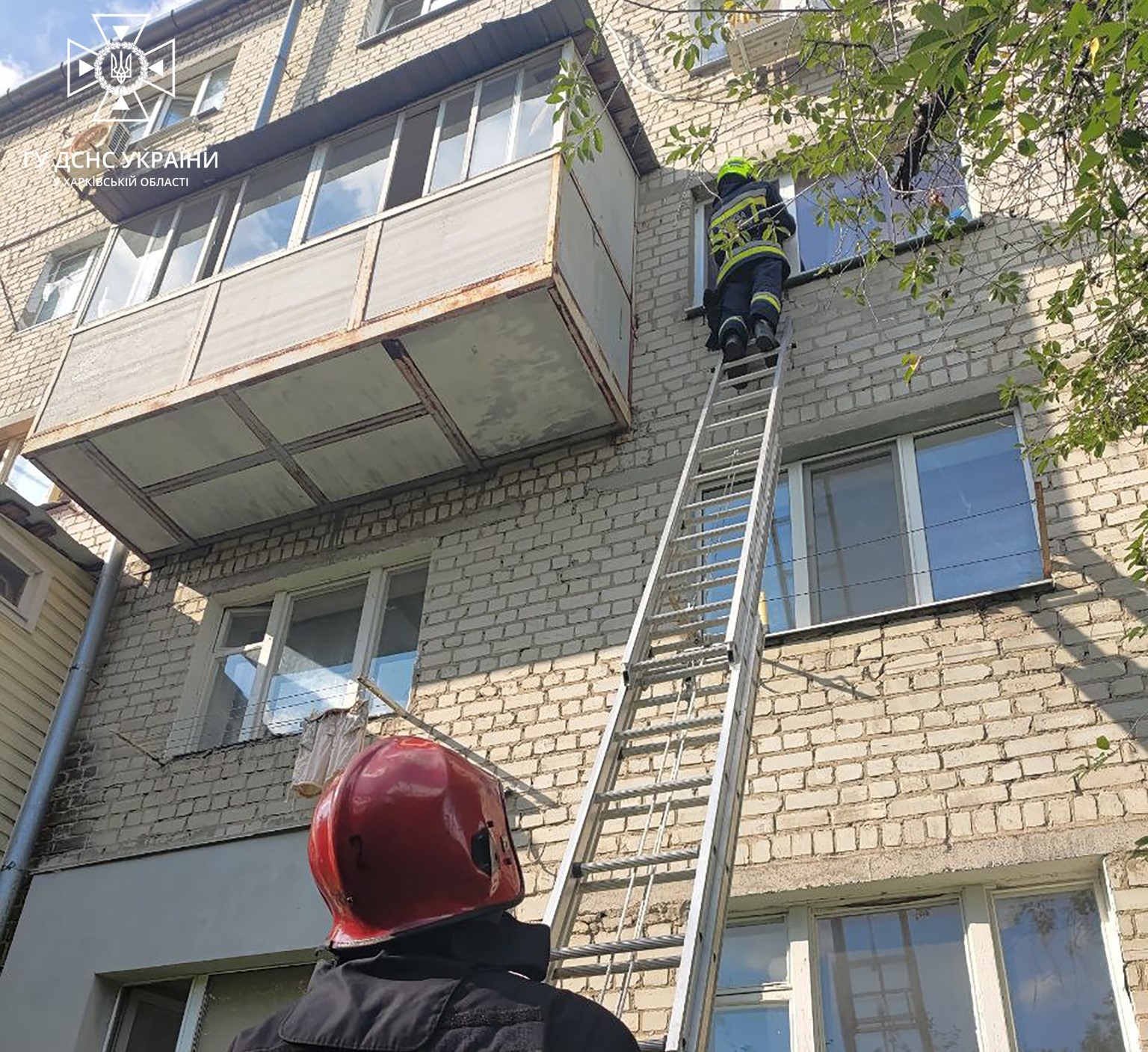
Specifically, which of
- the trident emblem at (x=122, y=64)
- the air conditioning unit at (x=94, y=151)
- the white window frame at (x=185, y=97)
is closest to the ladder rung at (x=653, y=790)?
the air conditioning unit at (x=94, y=151)

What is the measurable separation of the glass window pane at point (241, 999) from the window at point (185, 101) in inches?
412

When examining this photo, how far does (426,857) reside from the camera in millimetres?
2068

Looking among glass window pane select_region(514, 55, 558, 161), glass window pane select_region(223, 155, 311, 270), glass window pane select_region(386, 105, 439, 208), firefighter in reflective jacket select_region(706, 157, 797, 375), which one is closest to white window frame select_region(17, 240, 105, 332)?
glass window pane select_region(223, 155, 311, 270)

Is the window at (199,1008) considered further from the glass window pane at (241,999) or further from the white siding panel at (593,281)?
the white siding panel at (593,281)

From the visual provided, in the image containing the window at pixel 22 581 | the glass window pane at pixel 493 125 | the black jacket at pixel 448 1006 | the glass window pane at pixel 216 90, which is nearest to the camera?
the black jacket at pixel 448 1006

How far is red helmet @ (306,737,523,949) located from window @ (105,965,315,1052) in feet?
13.2

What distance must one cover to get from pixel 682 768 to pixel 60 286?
9.93 m

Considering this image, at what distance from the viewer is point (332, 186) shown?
805cm

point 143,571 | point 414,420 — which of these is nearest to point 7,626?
point 143,571

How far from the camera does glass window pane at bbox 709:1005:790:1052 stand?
459 centimetres

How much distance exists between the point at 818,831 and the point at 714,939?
2.37 metres

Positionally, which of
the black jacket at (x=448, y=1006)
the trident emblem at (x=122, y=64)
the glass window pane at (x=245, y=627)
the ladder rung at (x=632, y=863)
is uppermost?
the trident emblem at (x=122, y=64)

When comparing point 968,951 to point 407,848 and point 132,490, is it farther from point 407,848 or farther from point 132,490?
point 132,490

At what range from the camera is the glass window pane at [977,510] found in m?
5.64
